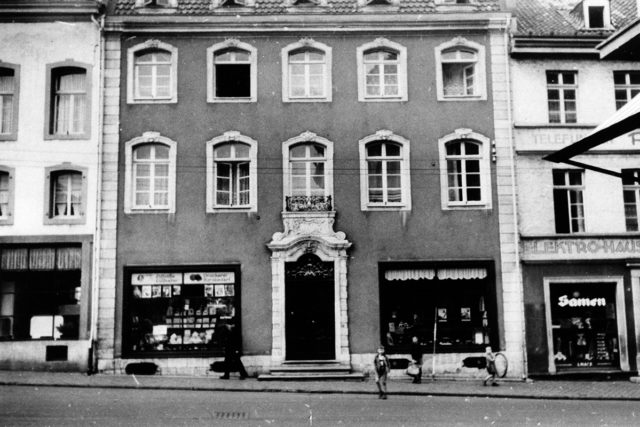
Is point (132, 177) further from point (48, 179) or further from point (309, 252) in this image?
point (309, 252)

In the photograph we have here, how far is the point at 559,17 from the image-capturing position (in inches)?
989

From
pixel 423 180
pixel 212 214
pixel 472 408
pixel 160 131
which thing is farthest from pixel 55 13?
pixel 472 408

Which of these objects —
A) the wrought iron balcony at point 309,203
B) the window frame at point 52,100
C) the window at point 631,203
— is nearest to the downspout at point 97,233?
the window frame at point 52,100

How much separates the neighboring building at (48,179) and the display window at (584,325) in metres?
15.3

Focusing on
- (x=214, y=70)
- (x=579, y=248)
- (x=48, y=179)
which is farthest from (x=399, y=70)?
(x=48, y=179)

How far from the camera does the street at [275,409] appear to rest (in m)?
13.6

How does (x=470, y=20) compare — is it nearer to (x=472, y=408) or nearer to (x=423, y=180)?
(x=423, y=180)

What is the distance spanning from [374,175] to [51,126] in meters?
10.9

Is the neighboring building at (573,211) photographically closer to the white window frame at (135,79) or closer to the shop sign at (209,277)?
the shop sign at (209,277)

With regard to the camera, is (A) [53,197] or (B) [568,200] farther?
(B) [568,200]

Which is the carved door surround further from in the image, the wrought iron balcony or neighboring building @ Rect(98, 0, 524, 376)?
the wrought iron balcony

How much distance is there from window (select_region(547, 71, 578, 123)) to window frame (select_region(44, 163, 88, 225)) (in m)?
15.9

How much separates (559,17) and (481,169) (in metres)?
6.90

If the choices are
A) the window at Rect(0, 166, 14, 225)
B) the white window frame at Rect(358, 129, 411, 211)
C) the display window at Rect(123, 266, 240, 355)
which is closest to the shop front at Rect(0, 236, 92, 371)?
the window at Rect(0, 166, 14, 225)
